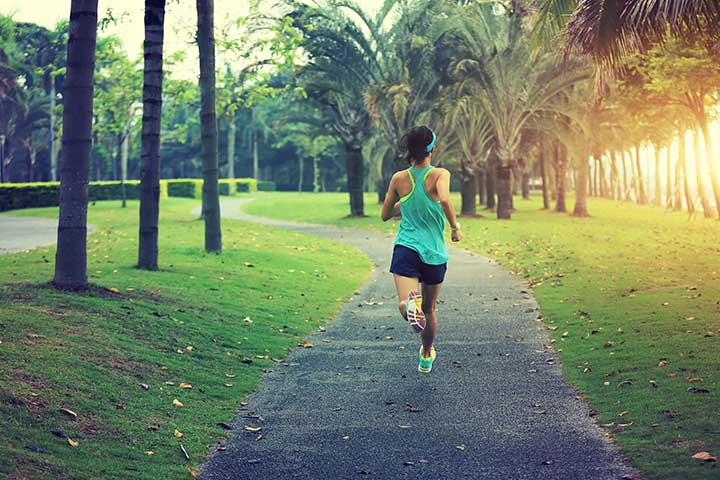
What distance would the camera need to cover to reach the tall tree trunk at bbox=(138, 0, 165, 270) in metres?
14.1

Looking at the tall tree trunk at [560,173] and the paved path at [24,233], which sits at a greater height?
the tall tree trunk at [560,173]

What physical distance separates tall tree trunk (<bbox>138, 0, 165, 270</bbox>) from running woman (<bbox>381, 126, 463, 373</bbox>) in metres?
7.60

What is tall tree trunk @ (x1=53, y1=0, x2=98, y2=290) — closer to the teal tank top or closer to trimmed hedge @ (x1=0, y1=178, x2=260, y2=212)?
the teal tank top

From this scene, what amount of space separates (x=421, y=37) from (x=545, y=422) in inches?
1085

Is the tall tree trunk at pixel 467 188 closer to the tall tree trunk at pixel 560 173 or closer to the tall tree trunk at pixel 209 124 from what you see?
the tall tree trunk at pixel 560 173

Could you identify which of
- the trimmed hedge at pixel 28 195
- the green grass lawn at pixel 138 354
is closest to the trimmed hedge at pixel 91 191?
the trimmed hedge at pixel 28 195

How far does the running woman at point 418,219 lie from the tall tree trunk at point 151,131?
7597 millimetres

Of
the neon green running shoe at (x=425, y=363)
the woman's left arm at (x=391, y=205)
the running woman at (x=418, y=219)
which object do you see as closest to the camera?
the running woman at (x=418, y=219)

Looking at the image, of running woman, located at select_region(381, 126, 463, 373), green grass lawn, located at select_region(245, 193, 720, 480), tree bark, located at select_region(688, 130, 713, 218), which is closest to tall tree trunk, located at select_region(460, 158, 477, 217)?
tree bark, located at select_region(688, 130, 713, 218)

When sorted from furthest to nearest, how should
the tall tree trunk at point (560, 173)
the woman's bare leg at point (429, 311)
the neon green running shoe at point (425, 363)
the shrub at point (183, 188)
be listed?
the shrub at point (183, 188)
the tall tree trunk at point (560, 173)
the neon green running shoe at point (425, 363)
the woman's bare leg at point (429, 311)

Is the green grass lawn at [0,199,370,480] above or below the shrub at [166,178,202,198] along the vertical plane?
below

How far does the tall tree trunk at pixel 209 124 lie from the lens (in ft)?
60.9

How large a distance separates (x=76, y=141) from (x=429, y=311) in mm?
5133

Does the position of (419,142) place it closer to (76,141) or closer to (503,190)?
(76,141)
